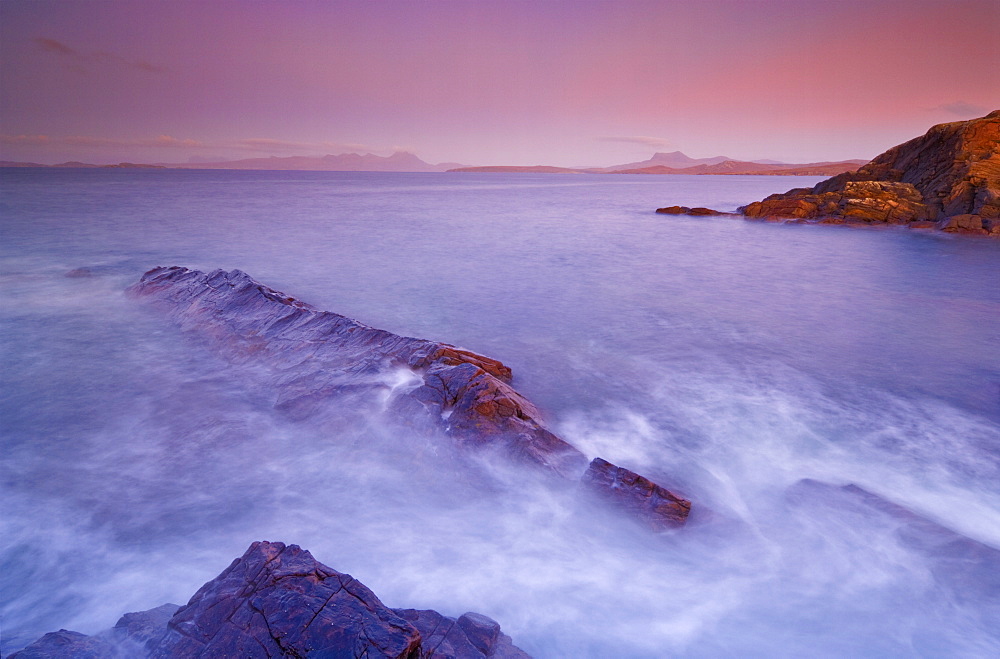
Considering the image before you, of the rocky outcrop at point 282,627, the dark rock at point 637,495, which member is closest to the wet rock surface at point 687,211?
the dark rock at point 637,495

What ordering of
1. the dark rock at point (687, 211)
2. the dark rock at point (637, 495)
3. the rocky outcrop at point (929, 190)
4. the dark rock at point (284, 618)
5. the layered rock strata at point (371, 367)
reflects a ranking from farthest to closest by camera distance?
the dark rock at point (687, 211), the rocky outcrop at point (929, 190), the layered rock strata at point (371, 367), the dark rock at point (637, 495), the dark rock at point (284, 618)

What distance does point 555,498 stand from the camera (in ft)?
16.7

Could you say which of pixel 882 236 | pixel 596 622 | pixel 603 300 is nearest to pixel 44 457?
pixel 596 622

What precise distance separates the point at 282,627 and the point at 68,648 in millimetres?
1413

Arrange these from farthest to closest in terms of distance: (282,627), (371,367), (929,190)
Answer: (929,190)
(371,367)
(282,627)

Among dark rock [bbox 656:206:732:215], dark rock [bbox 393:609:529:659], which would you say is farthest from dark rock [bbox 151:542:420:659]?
dark rock [bbox 656:206:732:215]

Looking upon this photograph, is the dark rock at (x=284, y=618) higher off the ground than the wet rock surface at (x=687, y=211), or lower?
lower

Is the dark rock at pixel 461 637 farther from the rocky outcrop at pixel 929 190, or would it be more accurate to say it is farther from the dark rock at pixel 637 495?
the rocky outcrop at pixel 929 190

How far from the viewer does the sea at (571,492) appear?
3.97m

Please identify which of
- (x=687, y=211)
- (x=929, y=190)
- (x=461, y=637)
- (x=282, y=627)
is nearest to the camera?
(x=282, y=627)

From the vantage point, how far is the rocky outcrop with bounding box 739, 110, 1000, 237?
23844 millimetres

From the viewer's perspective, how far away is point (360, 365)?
7117mm

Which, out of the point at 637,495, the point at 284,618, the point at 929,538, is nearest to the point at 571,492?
the point at 637,495

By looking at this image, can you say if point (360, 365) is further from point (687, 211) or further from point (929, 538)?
point (687, 211)
